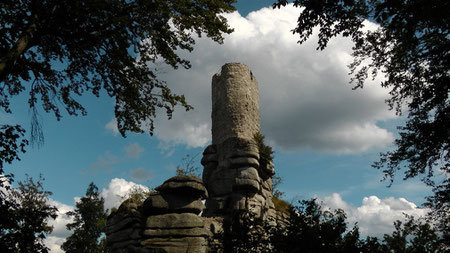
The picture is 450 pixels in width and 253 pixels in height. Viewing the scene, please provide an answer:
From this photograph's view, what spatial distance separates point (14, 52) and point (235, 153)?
1173 cm

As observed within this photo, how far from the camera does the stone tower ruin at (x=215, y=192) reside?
39.2 feet

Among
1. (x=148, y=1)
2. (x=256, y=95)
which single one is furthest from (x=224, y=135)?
(x=148, y=1)

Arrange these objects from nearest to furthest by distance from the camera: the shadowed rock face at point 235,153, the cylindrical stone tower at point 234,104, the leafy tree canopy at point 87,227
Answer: the shadowed rock face at point 235,153
the cylindrical stone tower at point 234,104
the leafy tree canopy at point 87,227

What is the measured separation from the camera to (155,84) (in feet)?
37.5

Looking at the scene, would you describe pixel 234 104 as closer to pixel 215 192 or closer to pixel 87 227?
pixel 215 192

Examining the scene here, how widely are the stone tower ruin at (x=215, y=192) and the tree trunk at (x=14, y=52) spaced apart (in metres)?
6.55

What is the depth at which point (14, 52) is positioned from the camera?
24.6ft

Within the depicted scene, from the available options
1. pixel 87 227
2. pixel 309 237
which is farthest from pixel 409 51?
pixel 87 227

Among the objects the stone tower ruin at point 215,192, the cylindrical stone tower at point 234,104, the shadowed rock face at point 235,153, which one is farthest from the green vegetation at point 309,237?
the cylindrical stone tower at point 234,104

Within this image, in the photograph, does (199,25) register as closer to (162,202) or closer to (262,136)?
(162,202)

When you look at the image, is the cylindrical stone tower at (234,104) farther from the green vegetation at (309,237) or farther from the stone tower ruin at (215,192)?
the green vegetation at (309,237)

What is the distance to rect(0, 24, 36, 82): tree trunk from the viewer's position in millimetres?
7281

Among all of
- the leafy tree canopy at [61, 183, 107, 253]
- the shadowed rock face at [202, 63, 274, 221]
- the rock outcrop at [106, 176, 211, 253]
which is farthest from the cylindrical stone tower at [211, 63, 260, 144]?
the leafy tree canopy at [61, 183, 107, 253]

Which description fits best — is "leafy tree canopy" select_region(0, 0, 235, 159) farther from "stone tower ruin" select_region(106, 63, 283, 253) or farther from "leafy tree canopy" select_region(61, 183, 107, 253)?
"leafy tree canopy" select_region(61, 183, 107, 253)
